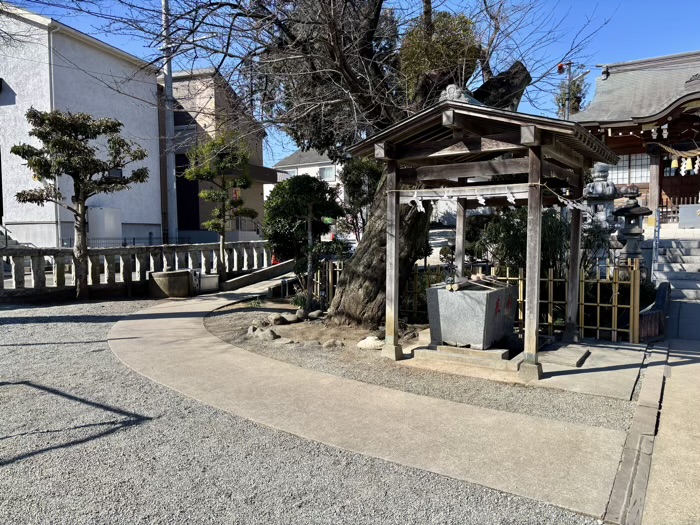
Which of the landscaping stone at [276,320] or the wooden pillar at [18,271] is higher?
the wooden pillar at [18,271]

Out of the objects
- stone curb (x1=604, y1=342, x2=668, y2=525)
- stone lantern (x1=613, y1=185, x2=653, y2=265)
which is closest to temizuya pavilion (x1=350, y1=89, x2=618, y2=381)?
stone curb (x1=604, y1=342, x2=668, y2=525)

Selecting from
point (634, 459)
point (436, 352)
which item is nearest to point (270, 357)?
point (436, 352)

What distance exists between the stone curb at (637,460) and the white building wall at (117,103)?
20.0 metres

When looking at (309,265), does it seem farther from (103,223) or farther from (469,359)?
(103,223)

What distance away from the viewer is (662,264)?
12406 mm

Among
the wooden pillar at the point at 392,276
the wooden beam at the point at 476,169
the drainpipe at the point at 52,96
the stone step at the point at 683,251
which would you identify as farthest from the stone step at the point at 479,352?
the drainpipe at the point at 52,96

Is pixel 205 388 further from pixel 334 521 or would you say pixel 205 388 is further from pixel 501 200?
pixel 501 200

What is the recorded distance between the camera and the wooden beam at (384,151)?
7.01 meters

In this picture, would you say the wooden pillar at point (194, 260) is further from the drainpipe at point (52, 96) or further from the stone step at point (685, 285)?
the stone step at point (685, 285)

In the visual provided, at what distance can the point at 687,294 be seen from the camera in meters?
11.0

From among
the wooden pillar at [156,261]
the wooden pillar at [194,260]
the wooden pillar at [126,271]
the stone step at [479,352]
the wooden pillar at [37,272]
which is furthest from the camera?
the wooden pillar at [194,260]

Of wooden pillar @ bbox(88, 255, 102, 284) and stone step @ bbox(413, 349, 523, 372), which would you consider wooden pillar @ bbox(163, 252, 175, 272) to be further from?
stone step @ bbox(413, 349, 523, 372)

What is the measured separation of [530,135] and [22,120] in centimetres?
2389

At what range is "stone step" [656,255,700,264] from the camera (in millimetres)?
12406
